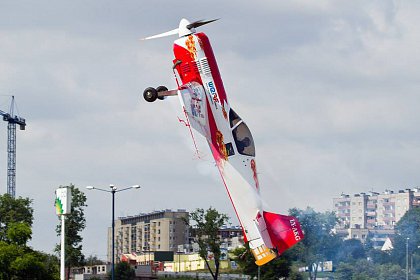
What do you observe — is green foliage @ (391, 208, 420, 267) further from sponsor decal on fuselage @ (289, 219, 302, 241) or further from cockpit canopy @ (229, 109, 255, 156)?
cockpit canopy @ (229, 109, 255, 156)

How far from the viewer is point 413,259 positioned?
135 metres

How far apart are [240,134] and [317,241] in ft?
116

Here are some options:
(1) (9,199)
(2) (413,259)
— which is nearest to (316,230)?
(2) (413,259)

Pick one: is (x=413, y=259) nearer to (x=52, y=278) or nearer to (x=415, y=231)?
(x=415, y=231)

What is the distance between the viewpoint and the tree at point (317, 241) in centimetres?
10931

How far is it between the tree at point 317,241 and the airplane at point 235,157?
21.5 metres

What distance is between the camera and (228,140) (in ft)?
276

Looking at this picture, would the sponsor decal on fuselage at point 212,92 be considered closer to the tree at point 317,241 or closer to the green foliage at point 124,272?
the tree at point 317,241

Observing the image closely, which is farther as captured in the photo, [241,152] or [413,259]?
[413,259]

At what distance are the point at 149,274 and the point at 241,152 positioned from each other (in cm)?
11229

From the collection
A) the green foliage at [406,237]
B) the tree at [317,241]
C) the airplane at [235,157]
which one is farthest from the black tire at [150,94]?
the green foliage at [406,237]

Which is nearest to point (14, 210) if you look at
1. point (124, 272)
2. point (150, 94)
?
point (124, 272)

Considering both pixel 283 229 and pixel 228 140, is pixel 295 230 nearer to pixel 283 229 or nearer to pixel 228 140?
pixel 283 229

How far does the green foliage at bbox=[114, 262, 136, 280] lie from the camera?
569 ft
